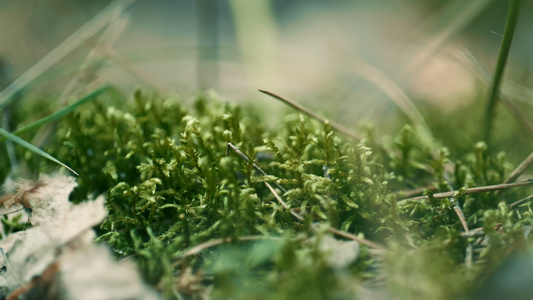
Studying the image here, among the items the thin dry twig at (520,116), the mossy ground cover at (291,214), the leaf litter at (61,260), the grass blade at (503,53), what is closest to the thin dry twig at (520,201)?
the mossy ground cover at (291,214)

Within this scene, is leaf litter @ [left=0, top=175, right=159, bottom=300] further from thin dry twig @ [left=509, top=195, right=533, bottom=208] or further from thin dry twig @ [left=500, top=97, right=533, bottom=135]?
thin dry twig @ [left=500, top=97, right=533, bottom=135]

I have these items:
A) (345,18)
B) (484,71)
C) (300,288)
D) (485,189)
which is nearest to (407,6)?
(345,18)

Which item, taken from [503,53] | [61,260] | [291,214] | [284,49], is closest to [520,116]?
[503,53]

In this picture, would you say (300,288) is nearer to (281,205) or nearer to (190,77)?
(281,205)

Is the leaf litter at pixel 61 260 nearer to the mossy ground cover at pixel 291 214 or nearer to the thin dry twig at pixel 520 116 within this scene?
the mossy ground cover at pixel 291 214

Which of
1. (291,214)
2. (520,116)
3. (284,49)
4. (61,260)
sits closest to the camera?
(61,260)

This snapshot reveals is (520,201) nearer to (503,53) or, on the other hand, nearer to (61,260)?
(503,53)

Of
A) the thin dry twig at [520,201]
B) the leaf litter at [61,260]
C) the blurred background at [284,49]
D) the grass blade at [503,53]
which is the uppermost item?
the blurred background at [284,49]
